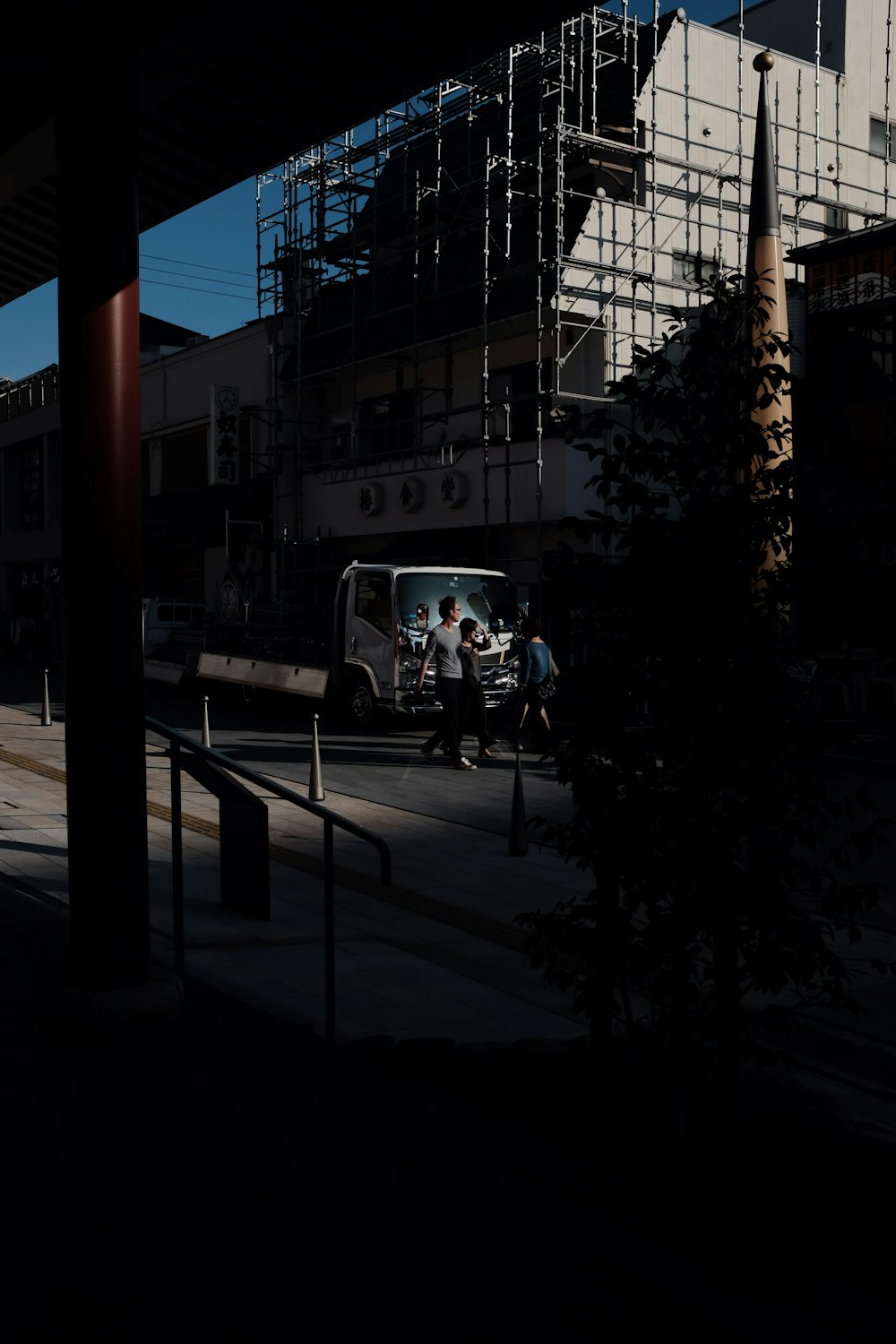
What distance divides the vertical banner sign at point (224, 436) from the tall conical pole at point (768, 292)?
821 inches

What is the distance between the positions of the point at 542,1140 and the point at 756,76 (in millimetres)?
30910

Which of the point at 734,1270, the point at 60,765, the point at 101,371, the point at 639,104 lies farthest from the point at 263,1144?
the point at 639,104

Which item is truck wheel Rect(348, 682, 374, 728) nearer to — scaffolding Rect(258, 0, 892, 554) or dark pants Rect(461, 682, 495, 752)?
dark pants Rect(461, 682, 495, 752)

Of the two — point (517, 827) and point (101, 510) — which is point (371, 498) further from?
point (101, 510)

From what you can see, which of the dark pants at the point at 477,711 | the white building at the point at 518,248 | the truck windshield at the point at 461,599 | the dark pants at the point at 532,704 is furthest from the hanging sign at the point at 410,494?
the dark pants at the point at 477,711

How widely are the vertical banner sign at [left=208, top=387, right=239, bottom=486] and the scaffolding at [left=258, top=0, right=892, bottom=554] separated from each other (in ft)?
8.79

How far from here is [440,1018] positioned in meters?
6.46

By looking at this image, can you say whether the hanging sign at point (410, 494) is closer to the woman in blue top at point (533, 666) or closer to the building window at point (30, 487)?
the woman in blue top at point (533, 666)

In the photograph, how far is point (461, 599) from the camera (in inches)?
841

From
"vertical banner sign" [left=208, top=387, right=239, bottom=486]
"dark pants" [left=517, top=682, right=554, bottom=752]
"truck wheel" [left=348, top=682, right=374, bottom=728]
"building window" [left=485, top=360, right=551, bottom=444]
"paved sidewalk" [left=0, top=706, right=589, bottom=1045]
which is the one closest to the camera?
"paved sidewalk" [left=0, top=706, right=589, bottom=1045]

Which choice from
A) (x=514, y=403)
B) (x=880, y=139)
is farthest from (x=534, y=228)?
(x=880, y=139)

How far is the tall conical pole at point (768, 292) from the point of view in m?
3.95

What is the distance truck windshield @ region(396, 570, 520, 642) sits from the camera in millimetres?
20641

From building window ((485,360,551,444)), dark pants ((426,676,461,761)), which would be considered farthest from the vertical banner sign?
dark pants ((426,676,461,761))
